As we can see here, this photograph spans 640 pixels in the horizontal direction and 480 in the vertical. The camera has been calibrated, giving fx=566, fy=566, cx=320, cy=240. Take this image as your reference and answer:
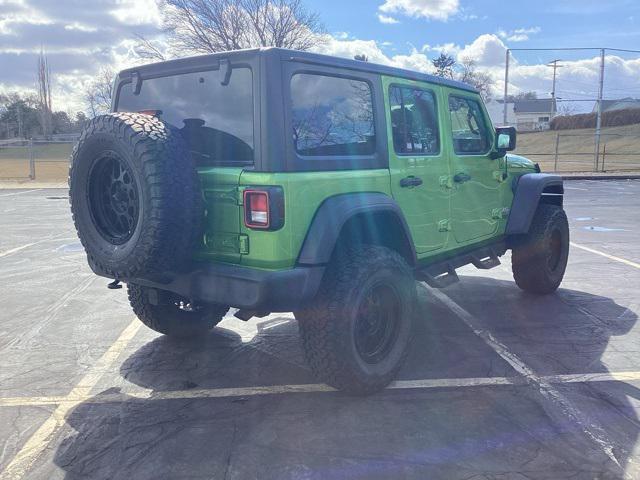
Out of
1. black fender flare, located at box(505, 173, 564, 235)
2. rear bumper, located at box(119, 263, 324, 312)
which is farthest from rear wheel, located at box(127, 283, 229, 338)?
black fender flare, located at box(505, 173, 564, 235)

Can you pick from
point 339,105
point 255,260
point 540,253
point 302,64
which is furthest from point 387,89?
point 540,253

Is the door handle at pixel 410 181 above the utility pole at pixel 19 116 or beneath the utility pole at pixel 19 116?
beneath

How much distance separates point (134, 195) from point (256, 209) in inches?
28.4

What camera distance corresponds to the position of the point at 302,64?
10.8ft

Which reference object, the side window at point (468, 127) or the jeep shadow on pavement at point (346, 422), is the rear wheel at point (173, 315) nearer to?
the jeep shadow on pavement at point (346, 422)

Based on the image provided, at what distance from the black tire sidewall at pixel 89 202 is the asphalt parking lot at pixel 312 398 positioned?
0.95 meters

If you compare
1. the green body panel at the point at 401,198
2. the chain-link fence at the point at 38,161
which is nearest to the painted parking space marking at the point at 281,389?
the green body panel at the point at 401,198

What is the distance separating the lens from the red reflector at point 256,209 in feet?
10.1

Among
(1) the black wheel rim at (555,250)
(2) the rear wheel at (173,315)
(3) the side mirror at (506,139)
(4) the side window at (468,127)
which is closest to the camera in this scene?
(2) the rear wheel at (173,315)

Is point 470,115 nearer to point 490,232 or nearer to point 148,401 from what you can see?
point 490,232

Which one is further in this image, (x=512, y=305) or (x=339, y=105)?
(x=512, y=305)

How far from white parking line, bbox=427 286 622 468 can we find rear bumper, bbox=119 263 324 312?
1685 mm

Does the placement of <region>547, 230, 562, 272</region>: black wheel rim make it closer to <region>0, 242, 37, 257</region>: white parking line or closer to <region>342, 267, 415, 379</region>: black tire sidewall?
<region>342, 267, 415, 379</region>: black tire sidewall

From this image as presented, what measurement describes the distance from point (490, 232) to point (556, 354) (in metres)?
1.37
